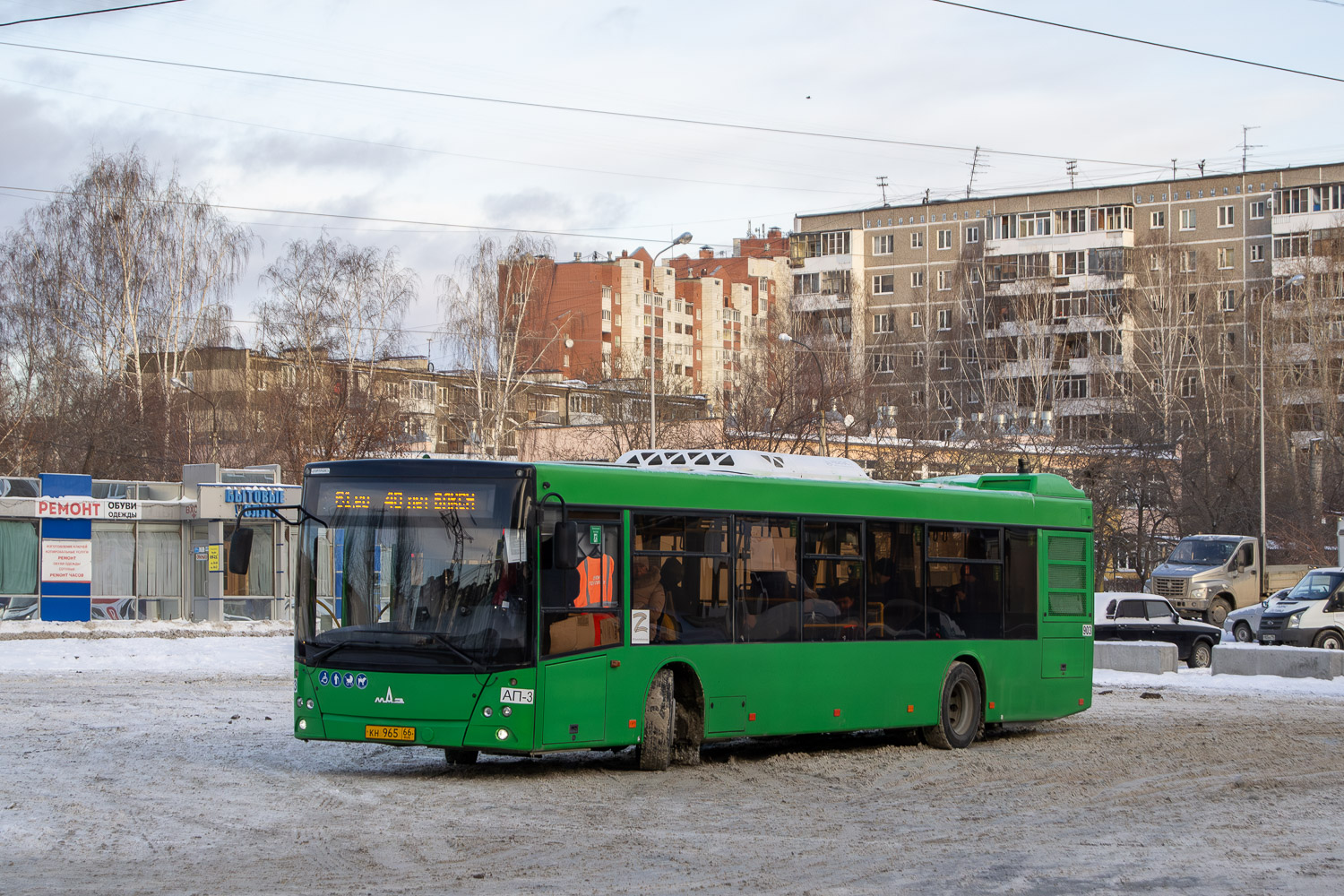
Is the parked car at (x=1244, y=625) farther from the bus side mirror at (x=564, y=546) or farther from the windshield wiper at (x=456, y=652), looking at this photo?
the windshield wiper at (x=456, y=652)

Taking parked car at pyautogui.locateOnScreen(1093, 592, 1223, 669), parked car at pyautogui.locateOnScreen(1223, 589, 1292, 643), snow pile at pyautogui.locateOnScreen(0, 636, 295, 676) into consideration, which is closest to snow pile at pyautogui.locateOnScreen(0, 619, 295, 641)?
snow pile at pyautogui.locateOnScreen(0, 636, 295, 676)

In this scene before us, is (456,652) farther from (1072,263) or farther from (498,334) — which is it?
(1072,263)

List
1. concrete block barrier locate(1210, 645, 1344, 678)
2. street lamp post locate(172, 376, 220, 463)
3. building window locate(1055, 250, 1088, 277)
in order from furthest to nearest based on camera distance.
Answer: building window locate(1055, 250, 1088, 277) → street lamp post locate(172, 376, 220, 463) → concrete block barrier locate(1210, 645, 1344, 678)

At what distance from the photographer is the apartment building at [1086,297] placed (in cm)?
7306

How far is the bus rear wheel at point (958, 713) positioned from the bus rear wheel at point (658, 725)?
3.79 meters

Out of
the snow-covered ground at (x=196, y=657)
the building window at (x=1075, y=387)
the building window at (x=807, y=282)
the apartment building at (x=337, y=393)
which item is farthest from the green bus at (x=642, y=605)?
the building window at (x=807, y=282)

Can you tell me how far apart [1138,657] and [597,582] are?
1711 centimetres

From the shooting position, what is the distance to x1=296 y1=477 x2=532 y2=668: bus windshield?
39.3 ft

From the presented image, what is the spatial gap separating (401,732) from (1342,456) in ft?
194

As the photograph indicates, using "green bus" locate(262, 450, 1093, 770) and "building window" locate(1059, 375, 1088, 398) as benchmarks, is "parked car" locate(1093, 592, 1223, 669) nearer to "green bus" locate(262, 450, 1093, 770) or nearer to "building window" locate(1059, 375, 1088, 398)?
"green bus" locate(262, 450, 1093, 770)

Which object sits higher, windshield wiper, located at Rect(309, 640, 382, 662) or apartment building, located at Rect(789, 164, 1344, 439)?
apartment building, located at Rect(789, 164, 1344, 439)

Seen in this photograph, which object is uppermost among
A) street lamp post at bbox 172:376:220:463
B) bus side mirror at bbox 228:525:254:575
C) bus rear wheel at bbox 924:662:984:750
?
street lamp post at bbox 172:376:220:463

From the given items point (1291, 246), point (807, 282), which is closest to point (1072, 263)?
point (1291, 246)

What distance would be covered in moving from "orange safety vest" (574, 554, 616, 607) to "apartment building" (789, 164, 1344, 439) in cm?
5509
